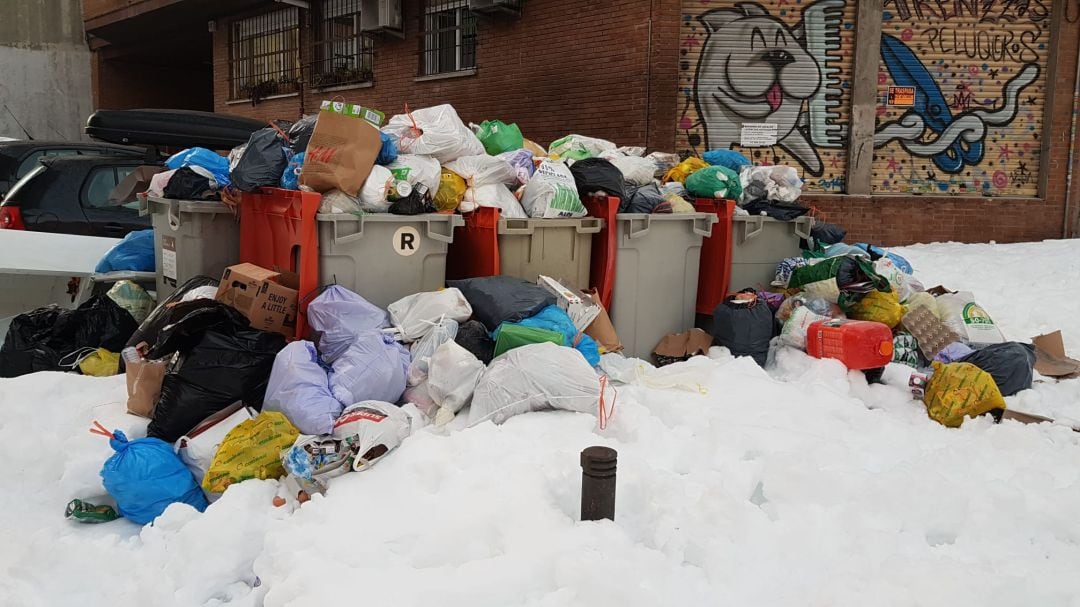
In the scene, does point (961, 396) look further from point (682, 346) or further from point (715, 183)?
point (715, 183)

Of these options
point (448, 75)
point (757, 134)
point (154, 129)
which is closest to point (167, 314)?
point (154, 129)

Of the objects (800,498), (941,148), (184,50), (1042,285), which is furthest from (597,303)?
(184,50)

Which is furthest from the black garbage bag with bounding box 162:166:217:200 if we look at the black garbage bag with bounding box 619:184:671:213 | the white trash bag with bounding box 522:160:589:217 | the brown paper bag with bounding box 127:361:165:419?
the black garbage bag with bounding box 619:184:671:213

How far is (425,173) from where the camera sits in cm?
480

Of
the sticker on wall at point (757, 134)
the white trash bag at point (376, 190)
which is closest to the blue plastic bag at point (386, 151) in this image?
the white trash bag at point (376, 190)

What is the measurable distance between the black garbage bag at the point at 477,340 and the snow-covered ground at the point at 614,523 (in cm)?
69

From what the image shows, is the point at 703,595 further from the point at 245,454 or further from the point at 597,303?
the point at 597,303

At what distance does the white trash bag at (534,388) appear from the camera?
380 cm

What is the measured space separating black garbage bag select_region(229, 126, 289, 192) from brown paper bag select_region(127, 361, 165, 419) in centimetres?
127

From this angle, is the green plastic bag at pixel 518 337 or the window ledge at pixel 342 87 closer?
the green plastic bag at pixel 518 337

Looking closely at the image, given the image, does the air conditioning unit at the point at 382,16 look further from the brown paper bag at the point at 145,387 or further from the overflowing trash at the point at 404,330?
the brown paper bag at the point at 145,387

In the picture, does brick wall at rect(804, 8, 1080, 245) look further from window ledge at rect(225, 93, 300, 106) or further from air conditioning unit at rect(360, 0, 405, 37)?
window ledge at rect(225, 93, 300, 106)

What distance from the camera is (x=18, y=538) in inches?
122

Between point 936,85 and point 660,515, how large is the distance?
33.5 feet
